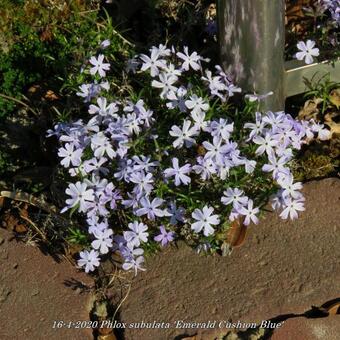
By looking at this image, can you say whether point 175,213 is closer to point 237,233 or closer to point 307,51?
point 237,233

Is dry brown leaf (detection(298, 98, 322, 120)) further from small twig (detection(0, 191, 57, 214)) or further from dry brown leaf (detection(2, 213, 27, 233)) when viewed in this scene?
dry brown leaf (detection(2, 213, 27, 233))

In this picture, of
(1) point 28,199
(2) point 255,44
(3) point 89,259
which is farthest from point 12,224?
(2) point 255,44

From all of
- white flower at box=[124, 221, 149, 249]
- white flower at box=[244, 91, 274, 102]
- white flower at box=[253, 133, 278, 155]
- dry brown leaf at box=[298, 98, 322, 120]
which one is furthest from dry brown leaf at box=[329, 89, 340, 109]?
white flower at box=[124, 221, 149, 249]

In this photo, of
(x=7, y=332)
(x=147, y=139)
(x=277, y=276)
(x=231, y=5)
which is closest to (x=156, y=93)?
(x=147, y=139)

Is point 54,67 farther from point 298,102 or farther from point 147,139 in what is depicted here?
point 298,102

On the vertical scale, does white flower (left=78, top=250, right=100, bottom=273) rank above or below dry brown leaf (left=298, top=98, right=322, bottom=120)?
below

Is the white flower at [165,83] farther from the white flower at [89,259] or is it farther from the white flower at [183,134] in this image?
the white flower at [89,259]
